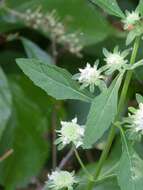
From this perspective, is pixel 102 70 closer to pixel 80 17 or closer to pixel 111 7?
pixel 111 7

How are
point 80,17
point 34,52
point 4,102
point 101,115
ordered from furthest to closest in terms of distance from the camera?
point 80,17
point 34,52
point 4,102
point 101,115

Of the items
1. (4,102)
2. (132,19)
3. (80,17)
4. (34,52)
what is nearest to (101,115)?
(132,19)

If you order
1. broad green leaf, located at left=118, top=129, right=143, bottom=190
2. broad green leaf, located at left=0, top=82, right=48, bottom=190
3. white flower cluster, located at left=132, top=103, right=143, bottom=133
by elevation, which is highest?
broad green leaf, located at left=0, top=82, right=48, bottom=190

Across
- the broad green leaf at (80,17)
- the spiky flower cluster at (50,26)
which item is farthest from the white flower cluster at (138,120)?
the broad green leaf at (80,17)

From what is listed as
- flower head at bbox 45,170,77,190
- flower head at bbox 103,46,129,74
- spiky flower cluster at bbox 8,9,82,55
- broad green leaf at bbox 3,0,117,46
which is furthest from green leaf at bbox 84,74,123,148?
broad green leaf at bbox 3,0,117,46

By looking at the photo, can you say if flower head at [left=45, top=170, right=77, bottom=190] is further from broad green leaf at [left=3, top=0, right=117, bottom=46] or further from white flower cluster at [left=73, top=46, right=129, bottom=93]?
broad green leaf at [left=3, top=0, right=117, bottom=46]

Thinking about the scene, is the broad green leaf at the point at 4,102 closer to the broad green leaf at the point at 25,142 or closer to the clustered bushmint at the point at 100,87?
the broad green leaf at the point at 25,142
